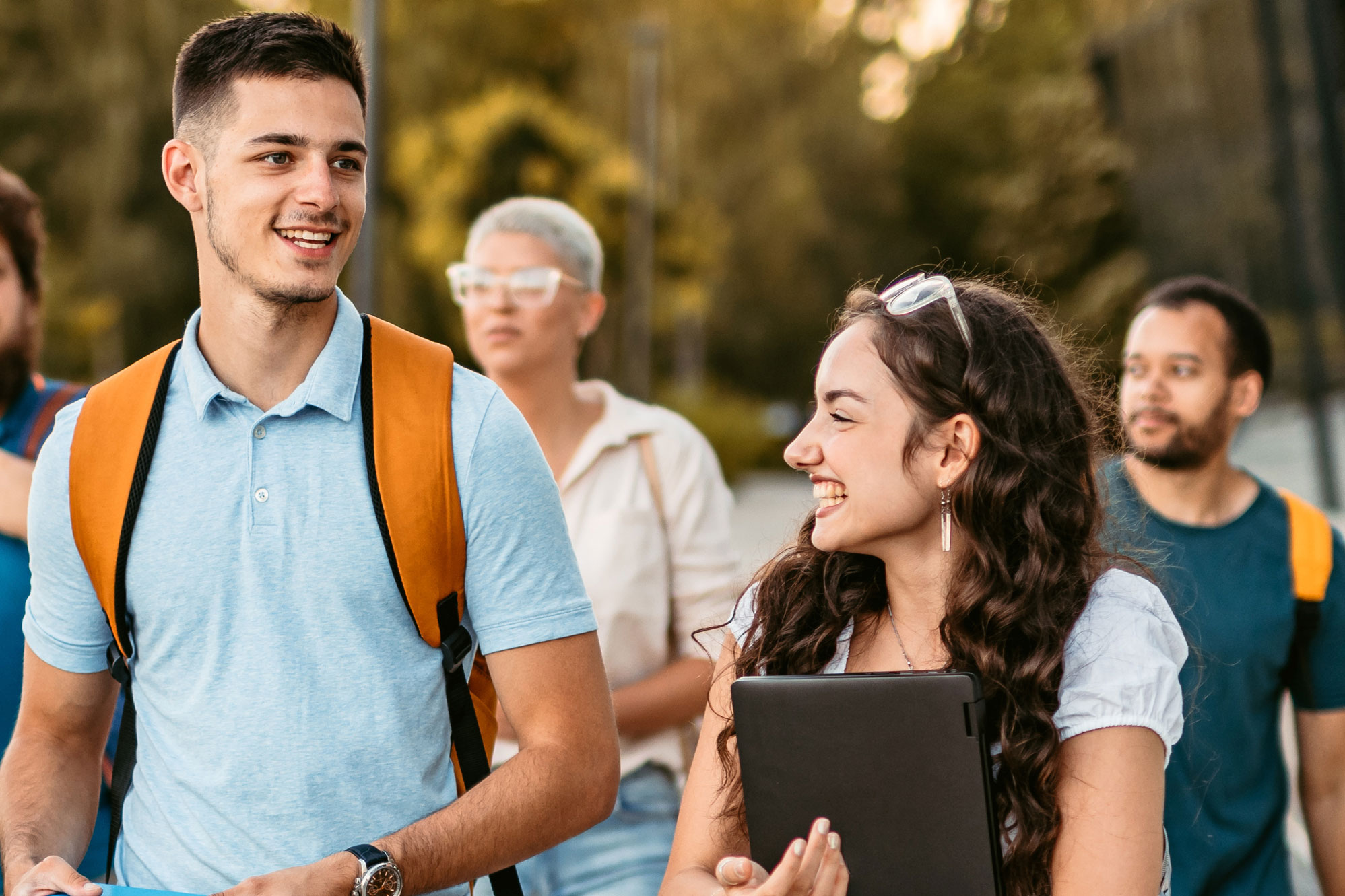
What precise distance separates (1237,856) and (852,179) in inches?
1478

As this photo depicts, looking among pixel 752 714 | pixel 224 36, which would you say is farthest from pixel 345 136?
pixel 752 714

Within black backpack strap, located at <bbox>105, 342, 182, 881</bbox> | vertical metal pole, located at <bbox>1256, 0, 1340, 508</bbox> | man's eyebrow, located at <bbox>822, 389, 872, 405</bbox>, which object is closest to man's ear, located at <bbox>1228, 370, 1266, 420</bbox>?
man's eyebrow, located at <bbox>822, 389, 872, 405</bbox>

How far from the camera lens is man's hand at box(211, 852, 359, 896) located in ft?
6.68

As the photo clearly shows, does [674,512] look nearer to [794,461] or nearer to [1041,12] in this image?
[794,461]

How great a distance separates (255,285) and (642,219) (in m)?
28.0

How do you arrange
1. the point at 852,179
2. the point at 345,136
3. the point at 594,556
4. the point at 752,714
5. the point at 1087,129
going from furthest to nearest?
1. the point at 852,179
2. the point at 1087,129
3. the point at 594,556
4. the point at 345,136
5. the point at 752,714

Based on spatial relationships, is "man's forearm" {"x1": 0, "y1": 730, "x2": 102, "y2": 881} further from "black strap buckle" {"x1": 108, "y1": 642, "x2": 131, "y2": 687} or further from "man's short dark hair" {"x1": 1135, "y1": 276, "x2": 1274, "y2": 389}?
"man's short dark hair" {"x1": 1135, "y1": 276, "x2": 1274, "y2": 389}

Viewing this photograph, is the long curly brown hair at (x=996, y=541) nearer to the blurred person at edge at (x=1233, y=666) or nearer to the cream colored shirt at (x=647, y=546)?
the blurred person at edge at (x=1233, y=666)

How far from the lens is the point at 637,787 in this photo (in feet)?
11.3

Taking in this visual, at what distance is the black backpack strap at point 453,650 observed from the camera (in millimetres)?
2217

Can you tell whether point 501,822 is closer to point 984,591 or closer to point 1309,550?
point 984,591

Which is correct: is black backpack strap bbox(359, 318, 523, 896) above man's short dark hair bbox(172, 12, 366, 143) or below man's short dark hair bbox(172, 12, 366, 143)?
below

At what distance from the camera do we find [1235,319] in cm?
398

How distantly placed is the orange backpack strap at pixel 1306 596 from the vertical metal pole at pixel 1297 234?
968 cm
